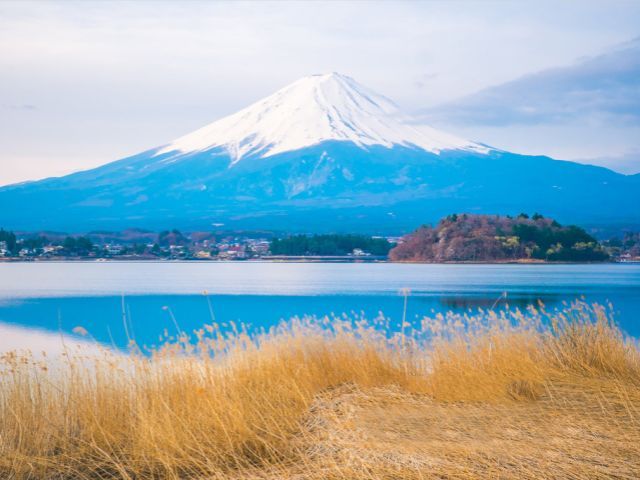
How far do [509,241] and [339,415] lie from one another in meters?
84.1

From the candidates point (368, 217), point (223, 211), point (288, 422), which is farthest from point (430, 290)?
point (223, 211)

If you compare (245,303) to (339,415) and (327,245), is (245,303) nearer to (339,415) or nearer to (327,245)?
(339,415)

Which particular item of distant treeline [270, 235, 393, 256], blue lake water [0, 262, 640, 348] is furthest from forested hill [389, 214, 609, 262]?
blue lake water [0, 262, 640, 348]

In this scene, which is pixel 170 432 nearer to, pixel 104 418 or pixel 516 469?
pixel 104 418

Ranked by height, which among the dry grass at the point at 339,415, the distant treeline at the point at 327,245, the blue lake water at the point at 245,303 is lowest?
the blue lake water at the point at 245,303

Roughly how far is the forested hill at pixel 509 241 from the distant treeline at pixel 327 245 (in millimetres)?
19378

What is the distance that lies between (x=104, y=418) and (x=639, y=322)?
21.4 metres

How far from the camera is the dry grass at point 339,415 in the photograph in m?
6.16

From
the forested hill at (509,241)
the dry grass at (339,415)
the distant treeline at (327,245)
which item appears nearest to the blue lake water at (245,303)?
the dry grass at (339,415)

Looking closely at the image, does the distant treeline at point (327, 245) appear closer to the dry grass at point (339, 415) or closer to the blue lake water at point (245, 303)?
the blue lake water at point (245, 303)

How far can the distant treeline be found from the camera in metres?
112

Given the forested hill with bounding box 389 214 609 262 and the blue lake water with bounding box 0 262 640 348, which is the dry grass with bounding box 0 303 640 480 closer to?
the blue lake water with bounding box 0 262 640 348

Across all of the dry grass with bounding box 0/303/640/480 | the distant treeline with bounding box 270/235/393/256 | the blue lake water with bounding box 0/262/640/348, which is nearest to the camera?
the dry grass with bounding box 0/303/640/480

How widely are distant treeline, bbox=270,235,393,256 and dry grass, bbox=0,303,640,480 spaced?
101520mm
